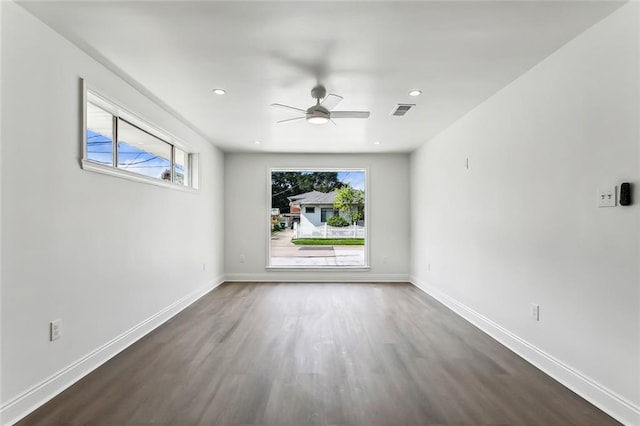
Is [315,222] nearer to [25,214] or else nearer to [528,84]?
[528,84]

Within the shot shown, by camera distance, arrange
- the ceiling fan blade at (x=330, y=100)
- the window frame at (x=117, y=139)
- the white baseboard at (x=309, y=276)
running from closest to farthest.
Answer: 1. the window frame at (x=117, y=139)
2. the ceiling fan blade at (x=330, y=100)
3. the white baseboard at (x=309, y=276)

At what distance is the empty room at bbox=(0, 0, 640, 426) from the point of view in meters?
1.88

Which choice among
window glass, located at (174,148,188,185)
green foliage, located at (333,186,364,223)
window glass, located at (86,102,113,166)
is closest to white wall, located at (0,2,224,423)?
window glass, located at (86,102,113,166)

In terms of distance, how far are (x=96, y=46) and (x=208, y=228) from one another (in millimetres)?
3182

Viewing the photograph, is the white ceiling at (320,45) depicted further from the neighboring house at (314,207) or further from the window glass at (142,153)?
the neighboring house at (314,207)

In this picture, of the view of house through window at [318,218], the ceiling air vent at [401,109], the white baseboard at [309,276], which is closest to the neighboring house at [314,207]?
the view of house through window at [318,218]

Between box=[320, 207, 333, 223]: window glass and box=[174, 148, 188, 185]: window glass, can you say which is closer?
box=[174, 148, 188, 185]: window glass

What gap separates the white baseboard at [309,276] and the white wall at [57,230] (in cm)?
261

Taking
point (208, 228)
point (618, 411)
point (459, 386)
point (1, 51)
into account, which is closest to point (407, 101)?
point (459, 386)

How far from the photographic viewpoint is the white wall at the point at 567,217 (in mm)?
1864

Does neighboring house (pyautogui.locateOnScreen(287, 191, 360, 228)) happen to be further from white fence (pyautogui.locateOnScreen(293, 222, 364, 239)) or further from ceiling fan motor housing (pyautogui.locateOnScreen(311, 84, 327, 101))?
ceiling fan motor housing (pyautogui.locateOnScreen(311, 84, 327, 101))

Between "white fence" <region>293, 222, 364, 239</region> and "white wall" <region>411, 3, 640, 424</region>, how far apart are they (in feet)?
9.30

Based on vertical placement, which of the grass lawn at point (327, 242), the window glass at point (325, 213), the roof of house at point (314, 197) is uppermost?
the roof of house at point (314, 197)

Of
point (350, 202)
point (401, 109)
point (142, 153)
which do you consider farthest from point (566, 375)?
point (350, 202)
